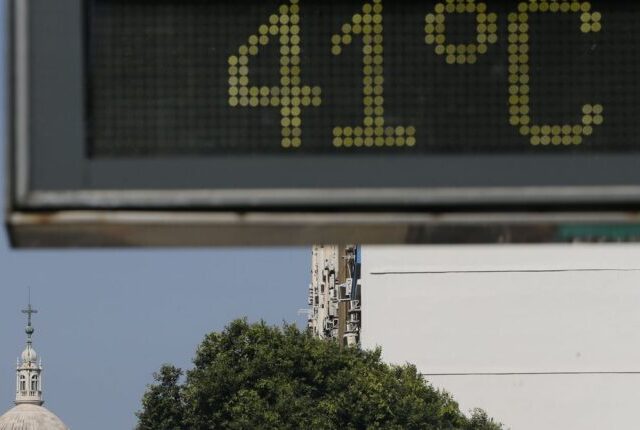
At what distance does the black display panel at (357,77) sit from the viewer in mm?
7113

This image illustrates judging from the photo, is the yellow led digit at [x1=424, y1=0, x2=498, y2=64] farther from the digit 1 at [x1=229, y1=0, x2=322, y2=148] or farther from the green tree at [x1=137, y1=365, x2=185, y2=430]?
the green tree at [x1=137, y1=365, x2=185, y2=430]

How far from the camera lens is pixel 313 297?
129000 mm

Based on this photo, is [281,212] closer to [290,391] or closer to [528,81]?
[528,81]

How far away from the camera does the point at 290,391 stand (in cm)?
6925

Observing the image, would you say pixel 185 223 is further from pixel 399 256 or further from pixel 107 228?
pixel 399 256

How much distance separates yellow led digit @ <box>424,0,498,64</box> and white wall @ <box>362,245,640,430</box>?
70105 mm

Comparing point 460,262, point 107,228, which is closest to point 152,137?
point 107,228

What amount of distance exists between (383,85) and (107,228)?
102cm

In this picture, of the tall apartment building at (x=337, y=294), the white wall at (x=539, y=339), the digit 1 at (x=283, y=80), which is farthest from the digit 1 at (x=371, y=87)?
the white wall at (x=539, y=339)

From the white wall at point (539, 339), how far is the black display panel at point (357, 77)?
70.1 m

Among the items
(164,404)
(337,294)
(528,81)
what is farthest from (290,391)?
(528,81)

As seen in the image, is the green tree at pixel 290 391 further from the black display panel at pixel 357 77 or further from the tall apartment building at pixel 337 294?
the black display panel at pixel 357 77

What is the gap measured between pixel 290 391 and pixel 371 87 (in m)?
62.4

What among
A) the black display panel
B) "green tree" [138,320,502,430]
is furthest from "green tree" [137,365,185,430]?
the black display panel
